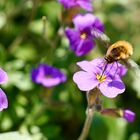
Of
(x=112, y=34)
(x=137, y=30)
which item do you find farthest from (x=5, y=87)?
(x=137, y=30)

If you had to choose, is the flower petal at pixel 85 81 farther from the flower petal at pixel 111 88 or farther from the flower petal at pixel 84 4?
the flower petal at pixel 84 4

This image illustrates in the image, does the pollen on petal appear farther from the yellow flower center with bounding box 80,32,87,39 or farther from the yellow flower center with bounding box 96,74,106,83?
the yellow flower center with bounding box 96,74,106,83

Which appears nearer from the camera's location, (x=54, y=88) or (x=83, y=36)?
(x=83, y=36)

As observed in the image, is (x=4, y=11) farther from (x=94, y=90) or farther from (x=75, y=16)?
(x=94, y=90)

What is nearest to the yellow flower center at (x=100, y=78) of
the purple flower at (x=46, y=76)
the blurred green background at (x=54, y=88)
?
the blurred green background at (x=54, y=88)

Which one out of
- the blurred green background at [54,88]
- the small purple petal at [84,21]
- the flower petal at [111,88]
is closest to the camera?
the flower petal at [111,88]

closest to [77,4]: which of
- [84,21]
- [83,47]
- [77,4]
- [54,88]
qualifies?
[77,4]

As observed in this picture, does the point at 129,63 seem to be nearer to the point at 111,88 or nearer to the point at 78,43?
the point at 111,88
